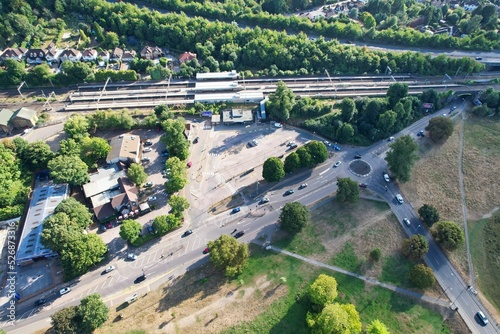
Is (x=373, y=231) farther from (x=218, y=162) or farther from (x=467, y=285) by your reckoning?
(x=218, y=162)

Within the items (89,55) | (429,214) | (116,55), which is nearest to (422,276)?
(429,214)

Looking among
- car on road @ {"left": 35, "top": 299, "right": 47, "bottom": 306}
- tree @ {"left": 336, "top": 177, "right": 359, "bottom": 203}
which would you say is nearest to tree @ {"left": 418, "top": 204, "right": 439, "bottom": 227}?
tree @ {"left": 336, "top": 177, "right": 359, "bottom": 203}

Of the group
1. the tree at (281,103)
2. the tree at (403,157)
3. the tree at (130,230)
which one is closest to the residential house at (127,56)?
the tree at (281,103)

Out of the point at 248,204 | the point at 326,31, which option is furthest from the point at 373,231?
the point at 326,31

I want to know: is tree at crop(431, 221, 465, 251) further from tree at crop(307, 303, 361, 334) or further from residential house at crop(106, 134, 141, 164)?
residential house at crop(106, 134, 141, 164)

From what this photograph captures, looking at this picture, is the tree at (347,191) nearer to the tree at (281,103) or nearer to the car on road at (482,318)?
the tree at (281,103)

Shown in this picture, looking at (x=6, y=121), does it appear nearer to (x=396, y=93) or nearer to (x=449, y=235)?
(x=396, y=93)
